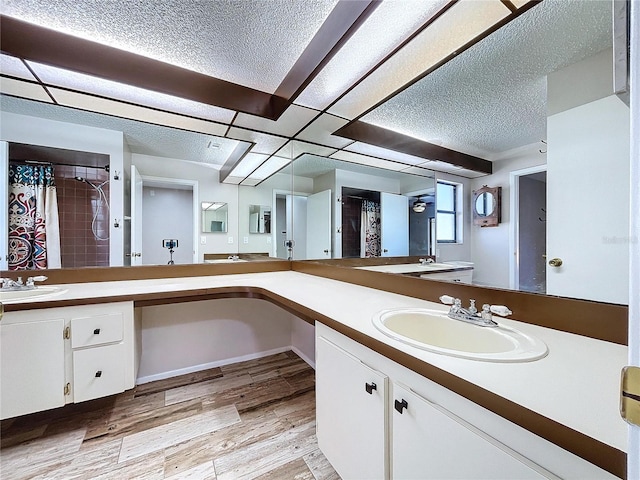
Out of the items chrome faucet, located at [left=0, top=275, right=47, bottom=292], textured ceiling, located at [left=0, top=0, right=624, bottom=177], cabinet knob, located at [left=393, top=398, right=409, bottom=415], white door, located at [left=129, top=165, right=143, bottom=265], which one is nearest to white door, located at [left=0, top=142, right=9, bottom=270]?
chrome faucet, located at [left=0, top=275, right=47, bottom=292]

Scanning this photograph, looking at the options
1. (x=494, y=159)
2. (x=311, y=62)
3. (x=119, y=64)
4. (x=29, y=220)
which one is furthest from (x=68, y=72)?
(x=494, y=159)

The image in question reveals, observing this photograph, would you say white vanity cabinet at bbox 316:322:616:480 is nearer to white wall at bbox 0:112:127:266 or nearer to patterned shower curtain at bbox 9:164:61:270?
white wall at bbox 0:112:127:266

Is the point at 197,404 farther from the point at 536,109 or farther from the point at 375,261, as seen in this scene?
the point at 536,109

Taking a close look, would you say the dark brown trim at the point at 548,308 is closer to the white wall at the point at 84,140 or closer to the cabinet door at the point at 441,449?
the cabinet door at the point at 441,449

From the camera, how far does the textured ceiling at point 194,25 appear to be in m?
1.28

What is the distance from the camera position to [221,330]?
7.61 feet

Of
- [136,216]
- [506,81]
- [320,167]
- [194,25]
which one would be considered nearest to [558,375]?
[506,81]

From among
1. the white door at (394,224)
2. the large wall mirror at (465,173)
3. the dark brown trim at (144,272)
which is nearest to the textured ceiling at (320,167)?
the large wall mirror at (465,173)

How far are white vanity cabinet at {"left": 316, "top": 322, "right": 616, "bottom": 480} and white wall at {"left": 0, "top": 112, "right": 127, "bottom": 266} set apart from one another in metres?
1.85

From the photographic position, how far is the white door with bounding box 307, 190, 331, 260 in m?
2.45

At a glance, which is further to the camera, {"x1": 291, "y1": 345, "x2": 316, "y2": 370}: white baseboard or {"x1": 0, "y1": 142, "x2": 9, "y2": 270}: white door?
{"x1": 291, "y1": 345, "x2": 316, "y2": 370}: white baseboard

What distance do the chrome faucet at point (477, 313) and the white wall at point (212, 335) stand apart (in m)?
1.51

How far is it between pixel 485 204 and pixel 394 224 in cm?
68

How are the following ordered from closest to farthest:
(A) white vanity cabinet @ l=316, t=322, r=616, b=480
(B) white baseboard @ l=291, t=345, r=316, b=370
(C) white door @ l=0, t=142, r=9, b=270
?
1. (A) white vanity cabinet @ l=316, t=322, r=616, b=480
2. (C) white door @ l=0, t=142, r=9, b=270
3. (B) white baseboard @ l=291, t=345, r=316, b=370
